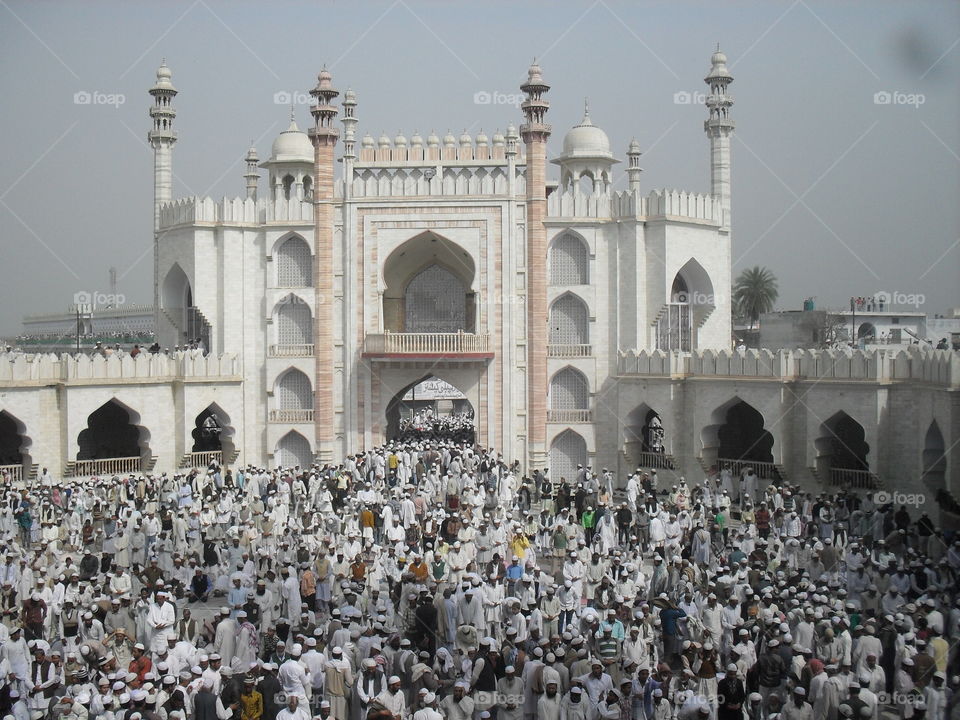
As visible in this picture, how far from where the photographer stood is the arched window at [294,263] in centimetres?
2728

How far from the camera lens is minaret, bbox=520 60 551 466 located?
86.3 ft

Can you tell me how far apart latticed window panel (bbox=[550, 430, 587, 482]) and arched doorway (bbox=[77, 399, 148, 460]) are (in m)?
11.0

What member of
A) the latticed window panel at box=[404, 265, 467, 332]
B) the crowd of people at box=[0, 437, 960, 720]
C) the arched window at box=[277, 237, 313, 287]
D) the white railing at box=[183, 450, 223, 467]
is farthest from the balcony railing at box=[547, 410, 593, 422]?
the white railing at box=[183, 450, 223, 467]

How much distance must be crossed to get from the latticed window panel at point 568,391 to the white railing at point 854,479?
7041 millimetres

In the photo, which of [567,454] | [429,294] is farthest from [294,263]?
[567,454]

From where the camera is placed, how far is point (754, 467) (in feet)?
77.7

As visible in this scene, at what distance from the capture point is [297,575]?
14625 millimetres

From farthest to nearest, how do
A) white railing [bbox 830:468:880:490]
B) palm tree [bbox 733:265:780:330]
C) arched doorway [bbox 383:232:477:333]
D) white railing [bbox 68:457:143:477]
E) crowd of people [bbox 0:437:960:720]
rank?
palm tree [bbox 733:265:780:330]
arched doorway [bbox 383:232:477:333]
white railing [bbox 68:457:143:477]
white railing [bbox 830:468:880:490]
crowd of people [bbox 0:437:960:720]

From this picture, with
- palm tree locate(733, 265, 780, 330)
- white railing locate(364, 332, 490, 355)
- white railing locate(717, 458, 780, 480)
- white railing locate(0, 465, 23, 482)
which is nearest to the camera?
white railing locate(717, 458, 780, 480)

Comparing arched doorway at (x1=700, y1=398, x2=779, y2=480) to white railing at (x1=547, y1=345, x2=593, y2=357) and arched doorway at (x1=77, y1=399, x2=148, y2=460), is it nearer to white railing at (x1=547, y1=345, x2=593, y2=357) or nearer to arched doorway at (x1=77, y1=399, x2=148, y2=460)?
white railing at (x1=547, y1=345, x2=593, y2=357)

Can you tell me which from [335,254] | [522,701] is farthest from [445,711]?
[335,254]

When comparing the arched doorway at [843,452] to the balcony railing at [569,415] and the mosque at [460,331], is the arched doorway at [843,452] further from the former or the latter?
the balcony railing at [569,415]

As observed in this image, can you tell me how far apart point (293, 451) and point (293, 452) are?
0.09 ft

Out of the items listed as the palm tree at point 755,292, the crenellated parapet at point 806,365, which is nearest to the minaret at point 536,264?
the crenellated parapet at point 806,365
